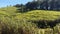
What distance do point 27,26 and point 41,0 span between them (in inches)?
3595

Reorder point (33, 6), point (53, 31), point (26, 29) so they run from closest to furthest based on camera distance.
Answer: point (26, 29), point (53, 31), point (33, 6)

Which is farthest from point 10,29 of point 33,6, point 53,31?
point 33,6

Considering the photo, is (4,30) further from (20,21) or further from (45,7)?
(45,7)

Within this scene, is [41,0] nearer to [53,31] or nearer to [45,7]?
[45,7]

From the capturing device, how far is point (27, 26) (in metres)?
13.6

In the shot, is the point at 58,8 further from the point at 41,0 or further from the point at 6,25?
the point at 6,25

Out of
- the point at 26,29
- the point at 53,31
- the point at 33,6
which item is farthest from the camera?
the point at 33,6

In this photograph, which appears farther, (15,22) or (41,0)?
(41,0)

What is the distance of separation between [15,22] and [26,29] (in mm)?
887

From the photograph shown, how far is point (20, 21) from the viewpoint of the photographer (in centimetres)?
1414

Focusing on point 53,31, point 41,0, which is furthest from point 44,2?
point 53,31

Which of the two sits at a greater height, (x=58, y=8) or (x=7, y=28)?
(x=7, y=28)

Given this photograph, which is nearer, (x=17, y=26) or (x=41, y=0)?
(x=17, y=26)

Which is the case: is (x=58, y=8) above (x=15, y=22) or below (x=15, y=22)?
below
